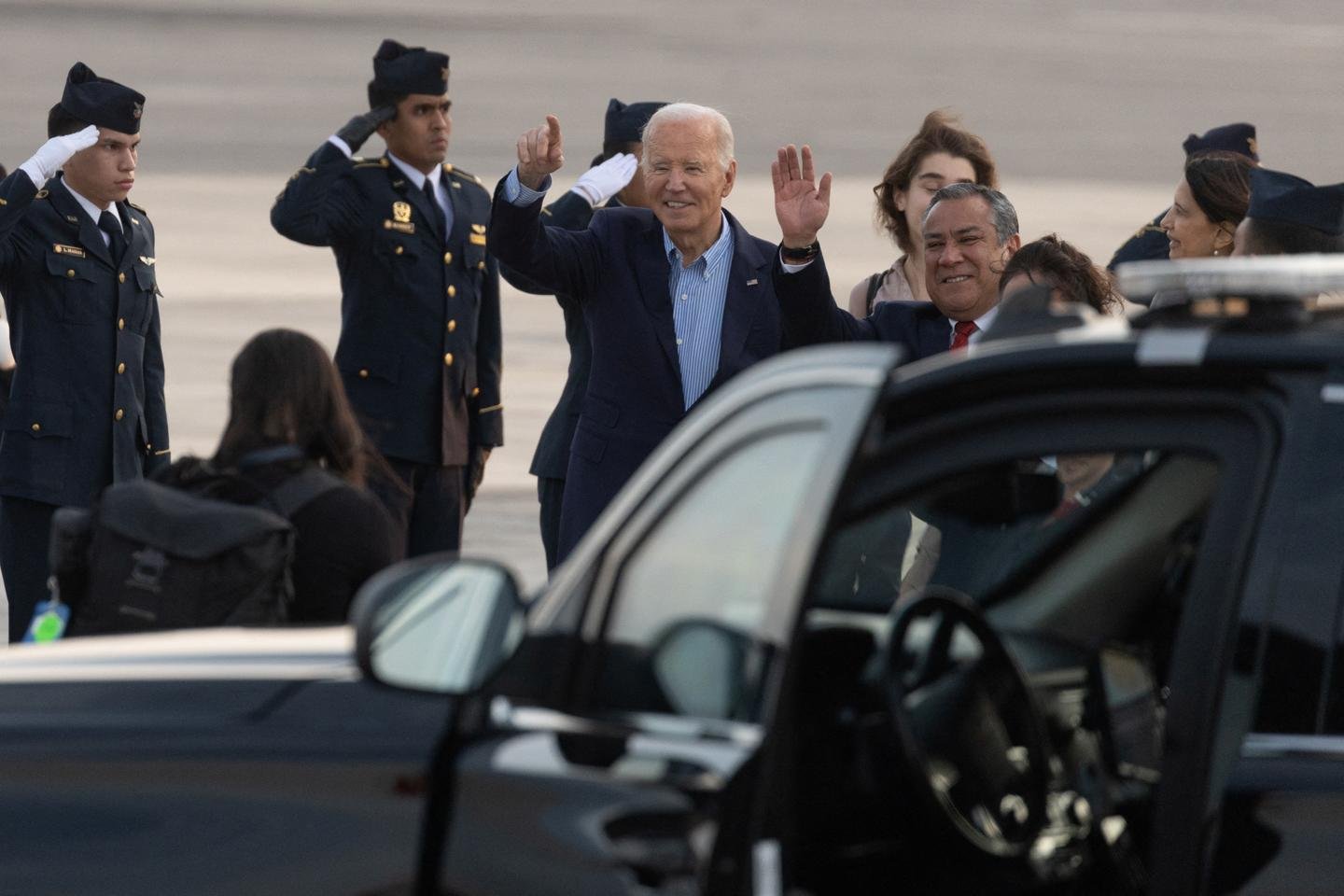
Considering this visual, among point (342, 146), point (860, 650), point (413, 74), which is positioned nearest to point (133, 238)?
point (342, 146)

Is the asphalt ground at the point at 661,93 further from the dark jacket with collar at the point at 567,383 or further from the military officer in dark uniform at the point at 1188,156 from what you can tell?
the military officer in dark uniform at the point at 1188,156

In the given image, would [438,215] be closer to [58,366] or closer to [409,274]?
[409,274]

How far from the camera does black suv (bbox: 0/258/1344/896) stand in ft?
7.86

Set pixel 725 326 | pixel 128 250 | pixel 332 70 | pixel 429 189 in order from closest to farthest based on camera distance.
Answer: pixel 725 326 < pixel 128 250 < pixel 429 189 < pixel 332 70

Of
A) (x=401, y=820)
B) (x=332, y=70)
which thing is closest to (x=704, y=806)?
(x=401, y=820)

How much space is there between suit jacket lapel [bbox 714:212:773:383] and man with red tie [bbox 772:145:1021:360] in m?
0.15

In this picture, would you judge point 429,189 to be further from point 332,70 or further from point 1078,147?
point 332,70

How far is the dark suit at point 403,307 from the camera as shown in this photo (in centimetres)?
A: 734

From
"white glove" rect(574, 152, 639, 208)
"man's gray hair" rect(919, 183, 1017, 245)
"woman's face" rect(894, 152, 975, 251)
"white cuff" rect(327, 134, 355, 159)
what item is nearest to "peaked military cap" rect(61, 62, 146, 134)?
"white cuff" rect(327, 134, 355, 159)

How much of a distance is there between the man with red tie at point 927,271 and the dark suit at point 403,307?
205cm

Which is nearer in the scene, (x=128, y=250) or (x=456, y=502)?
(x=128, y=250)

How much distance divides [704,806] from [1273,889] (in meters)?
0.57

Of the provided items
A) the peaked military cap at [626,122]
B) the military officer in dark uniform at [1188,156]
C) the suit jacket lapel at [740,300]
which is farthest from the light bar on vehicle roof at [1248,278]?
the peaked military cap at [626,122]

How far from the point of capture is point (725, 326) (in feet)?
18.9
